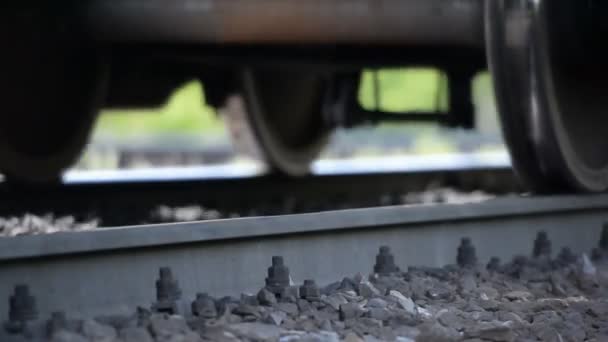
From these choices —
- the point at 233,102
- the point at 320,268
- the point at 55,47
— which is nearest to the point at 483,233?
the point at 320,268

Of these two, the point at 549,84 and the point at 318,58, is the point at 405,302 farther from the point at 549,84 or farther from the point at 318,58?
the point at 318,58

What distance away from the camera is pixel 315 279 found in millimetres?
4324

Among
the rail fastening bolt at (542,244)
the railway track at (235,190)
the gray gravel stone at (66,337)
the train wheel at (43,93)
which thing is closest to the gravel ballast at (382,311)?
the gray gravel stone at (66,337)

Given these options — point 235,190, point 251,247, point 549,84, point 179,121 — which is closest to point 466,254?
point 251,247

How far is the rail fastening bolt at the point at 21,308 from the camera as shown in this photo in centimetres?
333

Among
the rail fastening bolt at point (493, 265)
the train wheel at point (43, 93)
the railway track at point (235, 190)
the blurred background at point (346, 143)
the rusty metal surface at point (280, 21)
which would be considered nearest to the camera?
the rail fastening bolt at point (493, 265)

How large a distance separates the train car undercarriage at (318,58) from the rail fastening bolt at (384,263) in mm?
1546

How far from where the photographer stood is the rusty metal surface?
22.2 feet

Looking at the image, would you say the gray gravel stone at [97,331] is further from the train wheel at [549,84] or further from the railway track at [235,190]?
the railway track at [235,190]

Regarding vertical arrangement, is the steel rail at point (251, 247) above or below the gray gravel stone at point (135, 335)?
above

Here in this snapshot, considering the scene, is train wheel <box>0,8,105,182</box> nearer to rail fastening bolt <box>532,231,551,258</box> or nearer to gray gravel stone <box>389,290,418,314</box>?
rail fastening bolt <box>532,231,551,258</box>

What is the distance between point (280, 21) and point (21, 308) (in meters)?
3.70

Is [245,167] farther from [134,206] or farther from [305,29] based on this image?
[305,29]

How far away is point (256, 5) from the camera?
673 cm
